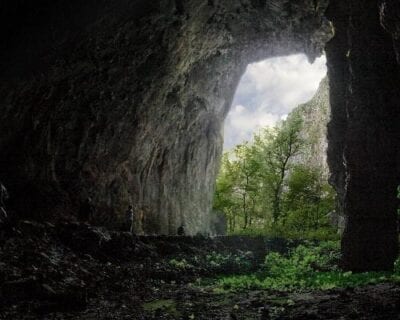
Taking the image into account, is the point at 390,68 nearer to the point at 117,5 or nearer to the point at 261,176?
the point at 117,5

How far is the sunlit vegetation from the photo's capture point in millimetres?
43781

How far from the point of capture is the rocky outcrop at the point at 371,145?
51.7 feet

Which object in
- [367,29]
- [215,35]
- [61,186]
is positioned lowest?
[61,186]

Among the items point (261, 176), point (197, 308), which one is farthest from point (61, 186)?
point (261, 176)

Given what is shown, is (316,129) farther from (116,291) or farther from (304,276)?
(116,291)

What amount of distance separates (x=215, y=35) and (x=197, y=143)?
12471 mm

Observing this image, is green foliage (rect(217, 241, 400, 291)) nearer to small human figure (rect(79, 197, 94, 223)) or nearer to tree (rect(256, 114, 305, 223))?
small human figure (rect(79, 197, 94, 223))

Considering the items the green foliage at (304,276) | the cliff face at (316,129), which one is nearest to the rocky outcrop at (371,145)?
the green foliage at (304,276)

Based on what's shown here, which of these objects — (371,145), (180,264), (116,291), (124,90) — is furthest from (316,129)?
(116,291)

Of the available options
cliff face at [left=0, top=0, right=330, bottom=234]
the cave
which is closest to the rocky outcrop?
the cave

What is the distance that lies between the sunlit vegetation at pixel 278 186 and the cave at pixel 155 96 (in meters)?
11.6

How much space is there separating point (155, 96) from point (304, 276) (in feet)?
55.1

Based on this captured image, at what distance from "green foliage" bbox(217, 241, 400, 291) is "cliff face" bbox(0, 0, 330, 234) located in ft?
33.3

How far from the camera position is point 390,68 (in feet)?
55.5
